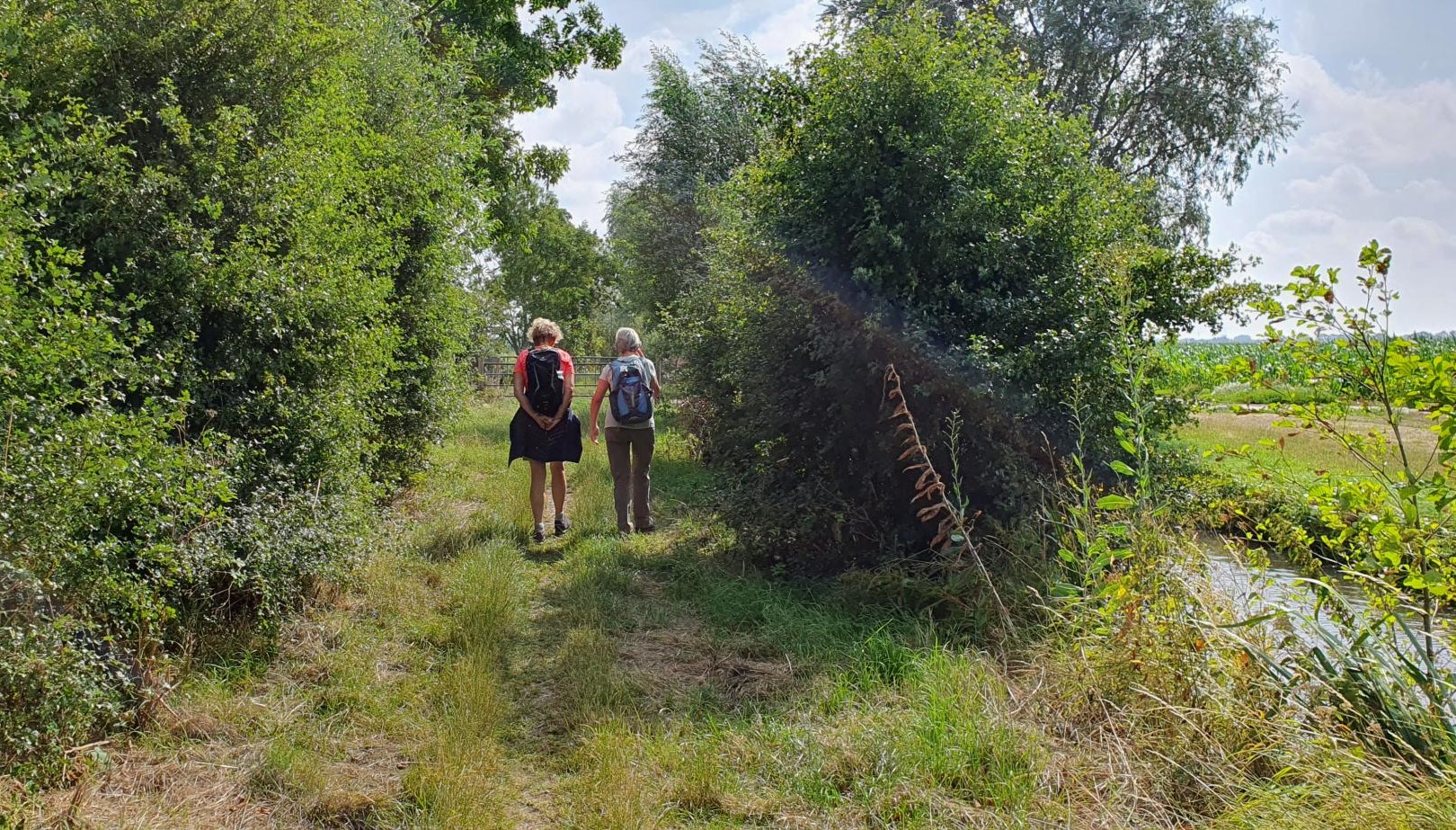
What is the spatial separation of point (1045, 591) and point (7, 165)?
5460 millimetres

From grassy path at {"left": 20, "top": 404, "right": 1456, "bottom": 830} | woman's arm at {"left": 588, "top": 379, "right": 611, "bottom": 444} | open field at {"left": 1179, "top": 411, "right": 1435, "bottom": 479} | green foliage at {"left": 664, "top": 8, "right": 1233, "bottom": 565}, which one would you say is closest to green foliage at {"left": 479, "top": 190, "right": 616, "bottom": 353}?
open field at {"left": 1179, "top": 411, "right": 1435, "bottom": 479}

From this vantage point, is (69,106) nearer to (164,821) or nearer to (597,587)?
(164,821)

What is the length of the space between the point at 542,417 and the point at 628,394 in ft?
2.65

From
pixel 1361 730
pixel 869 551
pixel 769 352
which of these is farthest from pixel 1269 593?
pixel 769 352

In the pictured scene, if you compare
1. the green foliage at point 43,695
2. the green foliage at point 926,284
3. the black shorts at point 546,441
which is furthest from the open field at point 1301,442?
the green foliage at point 43,695

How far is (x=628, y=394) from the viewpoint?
305 inches

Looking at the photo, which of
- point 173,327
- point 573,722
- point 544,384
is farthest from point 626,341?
point 573,722

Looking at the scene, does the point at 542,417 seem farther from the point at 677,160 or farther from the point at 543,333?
the point at 677,160

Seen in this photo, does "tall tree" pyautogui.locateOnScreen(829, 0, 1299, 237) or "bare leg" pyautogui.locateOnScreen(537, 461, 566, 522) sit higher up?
"tall tree" pyautogui.locateOnScreen(829, 0, 1299, 237)

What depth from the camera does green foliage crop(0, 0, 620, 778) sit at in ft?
10.4

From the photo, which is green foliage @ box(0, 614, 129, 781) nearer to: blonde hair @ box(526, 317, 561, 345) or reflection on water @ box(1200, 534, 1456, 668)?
reflection on water @ box(1200, 534, 1456, 668)

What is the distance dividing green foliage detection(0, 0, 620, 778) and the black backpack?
138 cm

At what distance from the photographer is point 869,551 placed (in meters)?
6.13

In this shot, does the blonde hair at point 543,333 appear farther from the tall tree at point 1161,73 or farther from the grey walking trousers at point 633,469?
the tall tree at point 1161,73
